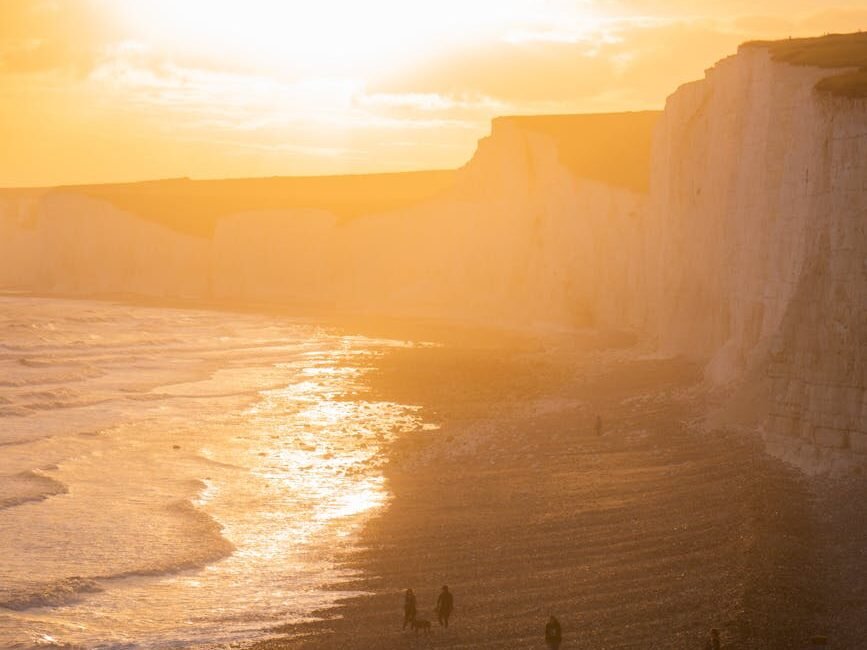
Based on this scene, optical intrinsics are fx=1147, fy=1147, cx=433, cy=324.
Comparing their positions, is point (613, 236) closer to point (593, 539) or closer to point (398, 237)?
point (398, 237)

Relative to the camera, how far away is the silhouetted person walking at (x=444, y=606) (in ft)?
47.1

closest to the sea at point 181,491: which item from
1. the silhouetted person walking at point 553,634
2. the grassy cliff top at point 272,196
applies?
the silhouetted person walking at point 553,634

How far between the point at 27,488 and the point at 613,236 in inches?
1495

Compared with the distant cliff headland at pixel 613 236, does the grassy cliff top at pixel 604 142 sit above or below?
above

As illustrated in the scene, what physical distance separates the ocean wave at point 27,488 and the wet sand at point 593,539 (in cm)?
694

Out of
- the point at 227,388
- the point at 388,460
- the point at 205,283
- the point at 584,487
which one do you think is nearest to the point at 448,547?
the point at 584,487

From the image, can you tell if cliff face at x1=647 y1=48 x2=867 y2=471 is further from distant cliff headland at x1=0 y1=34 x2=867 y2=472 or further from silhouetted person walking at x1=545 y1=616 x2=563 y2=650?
silhouetted person walking at x1=545 y1=616 x2=563 y2=650

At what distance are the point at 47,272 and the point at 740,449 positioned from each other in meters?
88.2

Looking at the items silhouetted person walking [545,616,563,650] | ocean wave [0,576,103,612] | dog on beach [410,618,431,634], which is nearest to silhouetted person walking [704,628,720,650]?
silhouetted person walking [545,616,563,650]

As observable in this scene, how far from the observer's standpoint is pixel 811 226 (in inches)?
821

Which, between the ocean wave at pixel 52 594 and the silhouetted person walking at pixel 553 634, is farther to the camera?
the ocean wave at pixel 52 594

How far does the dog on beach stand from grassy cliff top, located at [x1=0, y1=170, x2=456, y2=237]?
67442 mm

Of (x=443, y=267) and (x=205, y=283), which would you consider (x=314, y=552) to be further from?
(x=205, y=283)

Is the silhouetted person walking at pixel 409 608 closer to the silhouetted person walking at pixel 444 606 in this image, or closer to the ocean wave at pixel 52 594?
the silhouetted person walking at pixel 444 606
